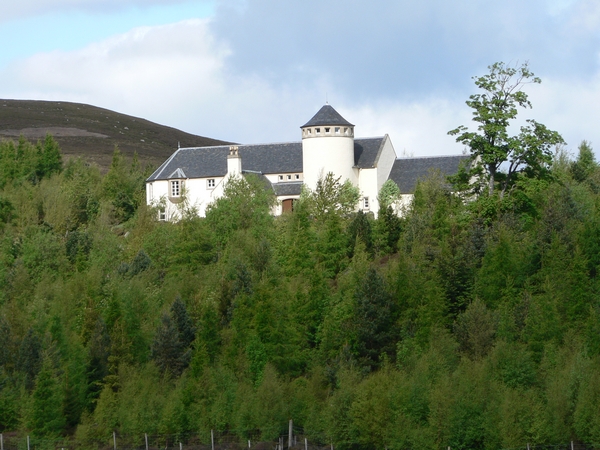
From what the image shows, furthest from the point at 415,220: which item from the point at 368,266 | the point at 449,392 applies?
the point at 449,392

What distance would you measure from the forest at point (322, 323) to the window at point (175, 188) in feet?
27.1

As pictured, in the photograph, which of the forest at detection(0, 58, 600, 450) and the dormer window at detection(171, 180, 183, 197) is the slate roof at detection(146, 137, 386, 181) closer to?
the dormer window at detection(171, 180, 183, 197)

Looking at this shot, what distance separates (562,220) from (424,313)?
12.7 meters

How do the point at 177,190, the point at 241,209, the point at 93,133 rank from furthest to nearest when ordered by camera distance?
the point at 93,133, the point at 177,190, the point at 241,209

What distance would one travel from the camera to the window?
9812 centimetres

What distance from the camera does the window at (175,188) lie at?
9812 cm

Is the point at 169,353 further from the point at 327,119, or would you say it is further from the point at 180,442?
the point at 327,119

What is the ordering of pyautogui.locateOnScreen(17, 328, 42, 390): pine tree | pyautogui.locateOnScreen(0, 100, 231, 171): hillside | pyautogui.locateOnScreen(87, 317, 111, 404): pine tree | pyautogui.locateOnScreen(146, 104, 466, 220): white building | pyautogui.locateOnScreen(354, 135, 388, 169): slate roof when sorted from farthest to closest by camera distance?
pyautogui.locateOnScreen(0, 100, 231, 171): hillside
pyautogui.locateOnScreen(354, 135, 388, 169): slate roof
pyautogui.locateOnScreen(146, 104, 466, 220): white building
pyautogui.locateOnScreen(17, 328, 42, 390): pine tree
pyautogui.locateOnScreen(87, 317, 111, 404): pine tree

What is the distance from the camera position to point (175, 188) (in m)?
98.2

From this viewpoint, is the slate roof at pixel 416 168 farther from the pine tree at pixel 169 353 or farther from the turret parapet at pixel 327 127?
the pine tree at pixel 169 353

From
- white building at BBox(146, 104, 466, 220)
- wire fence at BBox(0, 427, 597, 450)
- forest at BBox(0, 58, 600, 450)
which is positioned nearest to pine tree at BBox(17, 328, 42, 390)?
forest at BBox(0, 58, 600, 450)

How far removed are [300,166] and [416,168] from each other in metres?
9.75

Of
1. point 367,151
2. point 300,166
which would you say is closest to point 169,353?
point 300,166

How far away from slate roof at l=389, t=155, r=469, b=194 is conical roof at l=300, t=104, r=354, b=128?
592 cm
